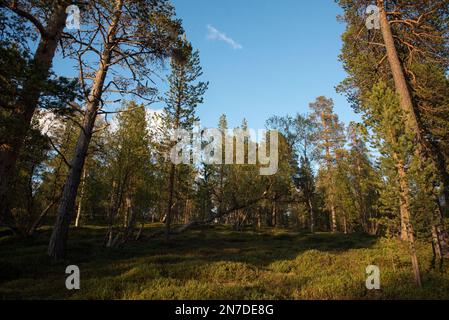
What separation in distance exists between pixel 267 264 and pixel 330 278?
410cm

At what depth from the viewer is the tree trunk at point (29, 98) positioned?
246 inches

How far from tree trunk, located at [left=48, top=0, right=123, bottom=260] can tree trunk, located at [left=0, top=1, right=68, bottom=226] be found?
2634 mm

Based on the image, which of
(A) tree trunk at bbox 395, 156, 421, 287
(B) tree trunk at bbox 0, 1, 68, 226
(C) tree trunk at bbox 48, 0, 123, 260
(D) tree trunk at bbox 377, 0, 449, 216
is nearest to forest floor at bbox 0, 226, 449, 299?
(A) tree trunk at bbox 395, 156, 421, 287

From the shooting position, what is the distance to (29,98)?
6.25 meters

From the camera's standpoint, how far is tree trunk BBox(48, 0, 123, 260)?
10992 mm

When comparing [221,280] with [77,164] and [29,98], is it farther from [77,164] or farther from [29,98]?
[77,164]

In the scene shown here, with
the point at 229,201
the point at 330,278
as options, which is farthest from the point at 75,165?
the point at 229,201

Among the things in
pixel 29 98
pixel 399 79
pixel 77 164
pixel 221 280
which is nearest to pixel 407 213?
pixel 221 280

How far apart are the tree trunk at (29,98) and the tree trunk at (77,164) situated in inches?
104

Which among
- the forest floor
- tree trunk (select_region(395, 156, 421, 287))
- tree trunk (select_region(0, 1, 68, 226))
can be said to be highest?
tree trunk (select_region(0, 1, 68, 226))

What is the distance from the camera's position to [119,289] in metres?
7.13

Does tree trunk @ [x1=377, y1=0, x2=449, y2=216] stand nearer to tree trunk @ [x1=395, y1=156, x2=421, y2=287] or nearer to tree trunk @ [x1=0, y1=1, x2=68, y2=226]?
tree trunk @ [x1=395, y1=156, x2=421, y2=287]

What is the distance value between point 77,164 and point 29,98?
5.66 m
